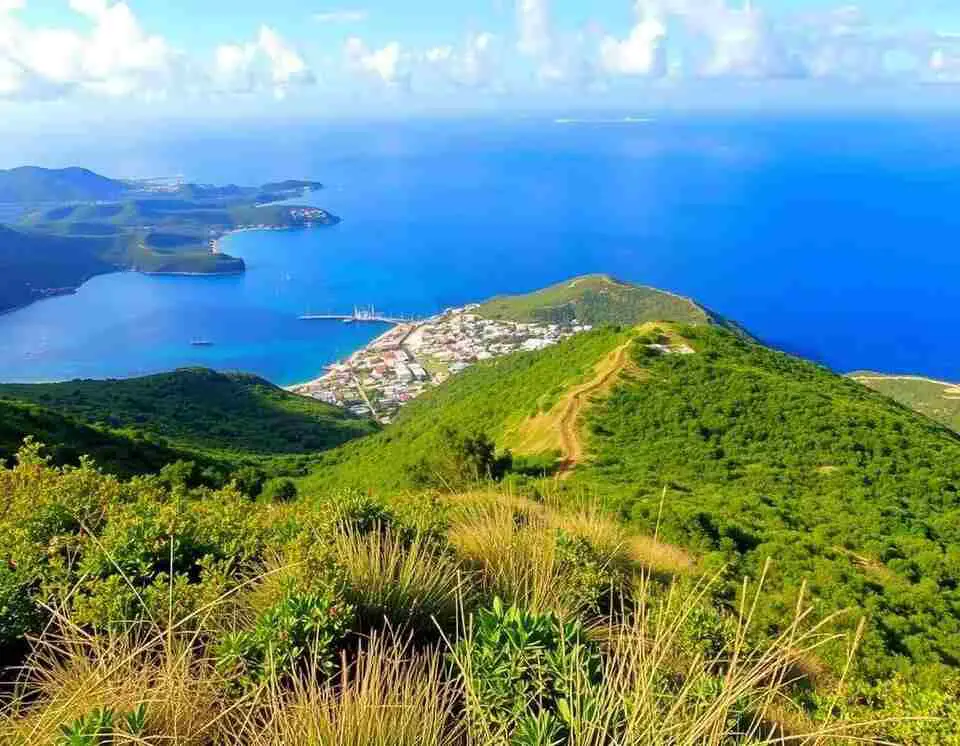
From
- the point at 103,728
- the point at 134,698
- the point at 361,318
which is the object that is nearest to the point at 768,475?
the point at 134,698

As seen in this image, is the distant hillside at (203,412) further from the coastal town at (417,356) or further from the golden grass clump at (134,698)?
the golden grass clump at (134,698)

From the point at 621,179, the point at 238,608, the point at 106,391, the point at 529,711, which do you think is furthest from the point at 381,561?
the point at 621,179

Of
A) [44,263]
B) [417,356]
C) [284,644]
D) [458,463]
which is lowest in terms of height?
[417,356]

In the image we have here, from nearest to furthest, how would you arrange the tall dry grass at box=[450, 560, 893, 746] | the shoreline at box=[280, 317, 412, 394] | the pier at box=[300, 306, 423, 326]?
the tall dry grass at box=[450, 560, 893, 746], the shoreline at box=[280, 317, 412, 394], the pier at box=[300, 306, 423, 326]

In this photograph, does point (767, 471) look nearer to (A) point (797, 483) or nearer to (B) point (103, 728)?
(A) point (797, 483)

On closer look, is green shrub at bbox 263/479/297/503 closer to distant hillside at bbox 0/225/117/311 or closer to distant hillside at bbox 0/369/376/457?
distant hillside at bbox 0/369/376/457

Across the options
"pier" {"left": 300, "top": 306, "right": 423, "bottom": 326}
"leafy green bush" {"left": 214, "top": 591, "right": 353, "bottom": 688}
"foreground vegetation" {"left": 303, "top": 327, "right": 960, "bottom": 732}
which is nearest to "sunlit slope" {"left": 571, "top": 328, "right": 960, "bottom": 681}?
"foreground vegetation" {"left": 303, "top": 327, "right": 960, "bottom": 732}

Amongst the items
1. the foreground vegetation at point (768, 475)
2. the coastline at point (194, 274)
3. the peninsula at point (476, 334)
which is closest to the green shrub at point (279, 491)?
the foreground vegetation at point (768, 475)
